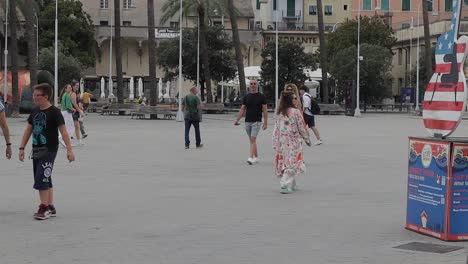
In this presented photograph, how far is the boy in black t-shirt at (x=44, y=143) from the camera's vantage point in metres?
10.5

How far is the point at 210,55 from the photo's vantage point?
225ft

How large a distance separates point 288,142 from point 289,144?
5cm

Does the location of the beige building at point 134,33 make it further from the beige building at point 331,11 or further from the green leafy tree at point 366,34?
the green leafy tree at point 366,34

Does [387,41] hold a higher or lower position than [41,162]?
higher

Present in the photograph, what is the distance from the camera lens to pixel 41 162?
10.5 meters

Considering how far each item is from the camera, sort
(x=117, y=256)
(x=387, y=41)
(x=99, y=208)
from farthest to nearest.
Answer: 1. (x=387, y=41)
2. (x=99, y=208)
3. (x=117, y=256)

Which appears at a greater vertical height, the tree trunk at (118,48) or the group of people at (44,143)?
the tree trunk at (118,48)

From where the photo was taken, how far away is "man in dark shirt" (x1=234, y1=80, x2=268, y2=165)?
1836 cm

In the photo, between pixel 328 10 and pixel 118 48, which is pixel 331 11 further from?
pixel 118 48

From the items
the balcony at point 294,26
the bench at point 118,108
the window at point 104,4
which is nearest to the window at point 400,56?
the balcony at point 294,26

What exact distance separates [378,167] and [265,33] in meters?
72.3

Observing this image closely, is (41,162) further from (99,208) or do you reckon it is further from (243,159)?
(243,159)

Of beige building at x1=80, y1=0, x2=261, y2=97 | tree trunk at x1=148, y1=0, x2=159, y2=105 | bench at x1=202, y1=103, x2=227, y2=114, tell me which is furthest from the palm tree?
beige building at x1=80, y1=0, x2=261, y2=97

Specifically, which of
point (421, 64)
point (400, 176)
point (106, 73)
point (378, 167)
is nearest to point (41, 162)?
point (400, 176)
